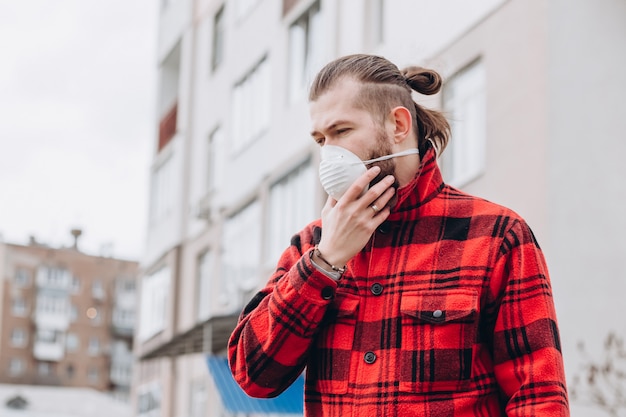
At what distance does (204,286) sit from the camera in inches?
1216

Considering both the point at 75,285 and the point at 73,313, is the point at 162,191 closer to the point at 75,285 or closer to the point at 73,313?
the point at 75,285

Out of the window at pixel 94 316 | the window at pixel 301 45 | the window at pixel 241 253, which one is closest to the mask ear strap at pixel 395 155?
the window at pixel 301 45

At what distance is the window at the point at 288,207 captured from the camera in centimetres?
2272

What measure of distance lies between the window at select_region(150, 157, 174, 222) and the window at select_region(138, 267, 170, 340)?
1.68 meters

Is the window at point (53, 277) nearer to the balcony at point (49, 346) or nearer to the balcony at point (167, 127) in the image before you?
the balcony at point (49, 346)

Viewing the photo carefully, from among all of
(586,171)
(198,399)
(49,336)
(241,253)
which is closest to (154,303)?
(198,399)

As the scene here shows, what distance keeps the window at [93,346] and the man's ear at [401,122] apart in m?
91.2

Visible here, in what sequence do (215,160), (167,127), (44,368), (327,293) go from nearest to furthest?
(327,293) < (215,160) < (167,127) < (44,368)

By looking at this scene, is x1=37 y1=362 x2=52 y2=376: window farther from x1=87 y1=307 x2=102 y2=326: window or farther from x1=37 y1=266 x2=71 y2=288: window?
x1=37 y1=266 x2=71 y2=288: window

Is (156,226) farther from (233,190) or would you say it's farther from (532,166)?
(532,166)

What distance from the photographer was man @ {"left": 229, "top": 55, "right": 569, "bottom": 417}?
3184 millimetres

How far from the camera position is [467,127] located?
16281 mm

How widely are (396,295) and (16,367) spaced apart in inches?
3460

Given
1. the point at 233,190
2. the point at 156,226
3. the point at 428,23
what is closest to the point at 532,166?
the point at 428,23
